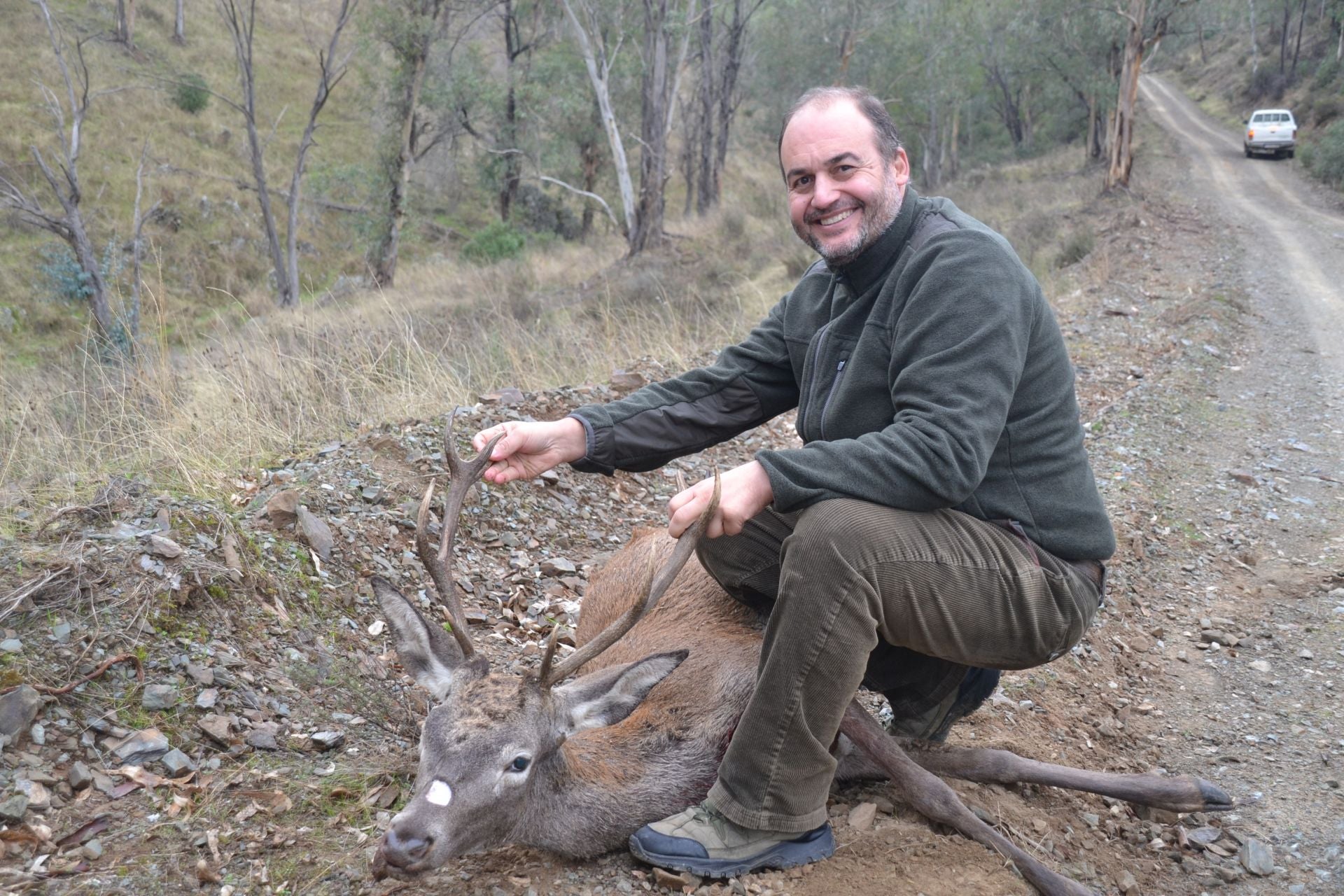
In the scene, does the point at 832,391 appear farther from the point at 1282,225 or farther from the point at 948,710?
the point at 1282,225

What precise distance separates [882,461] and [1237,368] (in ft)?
30.2

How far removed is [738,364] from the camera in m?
4.13

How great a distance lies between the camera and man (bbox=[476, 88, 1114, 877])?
2979 mm

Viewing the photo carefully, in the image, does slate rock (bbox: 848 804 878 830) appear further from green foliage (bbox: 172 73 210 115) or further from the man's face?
green foliage (bbox: 172 73 210 115)

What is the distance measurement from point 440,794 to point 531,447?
1.28m

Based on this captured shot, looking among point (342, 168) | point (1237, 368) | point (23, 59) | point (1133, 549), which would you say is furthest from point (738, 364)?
point (23, 59)

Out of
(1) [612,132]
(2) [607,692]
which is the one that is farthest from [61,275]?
(2) [607,692]

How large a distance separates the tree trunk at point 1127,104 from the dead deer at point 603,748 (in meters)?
21.4

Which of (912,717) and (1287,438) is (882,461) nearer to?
(912,717)

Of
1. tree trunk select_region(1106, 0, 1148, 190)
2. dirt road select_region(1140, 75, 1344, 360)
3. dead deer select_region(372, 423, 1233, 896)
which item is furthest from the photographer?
tree trunk select_region(1106, 0, 1148, 190)

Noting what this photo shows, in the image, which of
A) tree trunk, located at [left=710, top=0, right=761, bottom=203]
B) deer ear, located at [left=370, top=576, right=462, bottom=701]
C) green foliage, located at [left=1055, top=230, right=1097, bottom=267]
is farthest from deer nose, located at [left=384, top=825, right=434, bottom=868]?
tree trunk, located at [left=710, top=0, right=761, bottom=203]

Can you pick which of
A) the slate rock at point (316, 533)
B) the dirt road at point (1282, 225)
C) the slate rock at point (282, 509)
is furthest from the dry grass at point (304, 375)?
the dirt road at point (1282, 225)

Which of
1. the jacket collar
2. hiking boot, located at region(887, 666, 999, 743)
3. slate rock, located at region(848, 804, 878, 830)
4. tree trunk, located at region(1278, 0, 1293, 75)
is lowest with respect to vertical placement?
slate rock, located at region(848, 804, 878, 830)

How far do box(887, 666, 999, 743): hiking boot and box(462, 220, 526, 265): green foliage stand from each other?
2300cm
